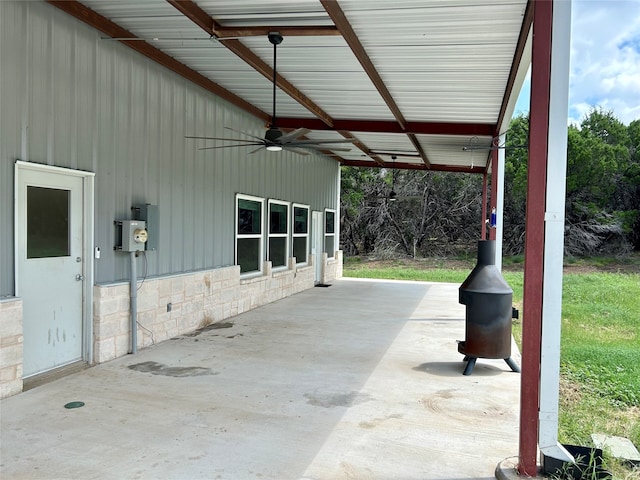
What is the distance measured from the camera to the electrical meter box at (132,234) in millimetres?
5379

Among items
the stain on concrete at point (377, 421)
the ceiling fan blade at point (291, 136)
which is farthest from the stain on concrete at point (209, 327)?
the stain on concrete at point (377, 421)

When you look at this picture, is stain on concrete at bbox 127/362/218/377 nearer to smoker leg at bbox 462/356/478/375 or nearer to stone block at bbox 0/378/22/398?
stone block at bbox 0/378/22/398

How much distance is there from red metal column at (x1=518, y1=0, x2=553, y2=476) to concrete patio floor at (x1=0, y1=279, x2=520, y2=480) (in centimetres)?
39

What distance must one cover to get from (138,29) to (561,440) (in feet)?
17.6

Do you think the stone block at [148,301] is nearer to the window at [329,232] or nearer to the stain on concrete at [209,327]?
the stain on concrete at [209,327]

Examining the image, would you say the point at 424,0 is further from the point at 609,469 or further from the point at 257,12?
the point at 609,469

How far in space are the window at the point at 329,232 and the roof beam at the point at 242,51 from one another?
5.62m

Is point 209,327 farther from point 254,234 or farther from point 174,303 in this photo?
point 254,234

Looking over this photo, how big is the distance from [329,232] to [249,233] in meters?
5.60

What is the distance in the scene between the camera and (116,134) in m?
5.39

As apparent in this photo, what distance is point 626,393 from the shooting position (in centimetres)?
478

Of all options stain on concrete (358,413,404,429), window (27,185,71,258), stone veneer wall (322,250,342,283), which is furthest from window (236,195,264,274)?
stain on concrete (358,413,404,429)

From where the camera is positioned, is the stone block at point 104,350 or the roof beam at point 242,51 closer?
the roof beam at point 242,51

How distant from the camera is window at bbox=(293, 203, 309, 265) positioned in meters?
11.4
